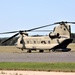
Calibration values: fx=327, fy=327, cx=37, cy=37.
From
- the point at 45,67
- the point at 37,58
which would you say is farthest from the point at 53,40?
the point at 45,67

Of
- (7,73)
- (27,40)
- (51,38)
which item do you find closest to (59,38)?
(51,38)

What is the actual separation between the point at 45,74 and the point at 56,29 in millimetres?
36083

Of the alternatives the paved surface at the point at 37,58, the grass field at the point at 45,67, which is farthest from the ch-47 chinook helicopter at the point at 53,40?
the grass field at the point at 45,67

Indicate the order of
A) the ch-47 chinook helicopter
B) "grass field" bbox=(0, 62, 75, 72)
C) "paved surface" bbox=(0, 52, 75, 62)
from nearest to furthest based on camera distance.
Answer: "grass field" bbox=(0, 62, 75, 72)
"paved surface" bbox=(0, 52, 75, 62)
the ch-47 chinook helicopter

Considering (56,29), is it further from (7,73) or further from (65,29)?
(7,73)

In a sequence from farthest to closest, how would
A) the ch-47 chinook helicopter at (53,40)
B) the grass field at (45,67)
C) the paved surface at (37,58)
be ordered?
the ch-47 chinook helicopter at (53,40) < the paved surface at (37,58) < the grass field at (45,67)

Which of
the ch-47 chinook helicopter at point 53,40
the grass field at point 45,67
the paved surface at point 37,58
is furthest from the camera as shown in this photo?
the ch-47 chinook helicopter at point 53,40

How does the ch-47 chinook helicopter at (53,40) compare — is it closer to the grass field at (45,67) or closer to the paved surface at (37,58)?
the paved surface at (37,58)

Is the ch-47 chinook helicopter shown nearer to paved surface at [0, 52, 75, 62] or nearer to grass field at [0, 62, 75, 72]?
paved surface at [0, 52, 75, 62]

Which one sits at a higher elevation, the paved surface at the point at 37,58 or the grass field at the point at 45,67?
the grass field at the point at 45,67

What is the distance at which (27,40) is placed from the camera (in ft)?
175

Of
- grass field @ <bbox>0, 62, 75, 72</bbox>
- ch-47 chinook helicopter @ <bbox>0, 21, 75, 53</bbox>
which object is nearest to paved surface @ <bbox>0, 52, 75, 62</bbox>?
grass field @ <bbox>0, 62, 75, 72</bbox>

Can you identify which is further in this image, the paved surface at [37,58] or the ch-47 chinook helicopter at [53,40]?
the ch-47 chinook helicopter at [53,40]

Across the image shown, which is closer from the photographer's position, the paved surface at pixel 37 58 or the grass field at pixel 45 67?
the grass field at pixel 45 67
